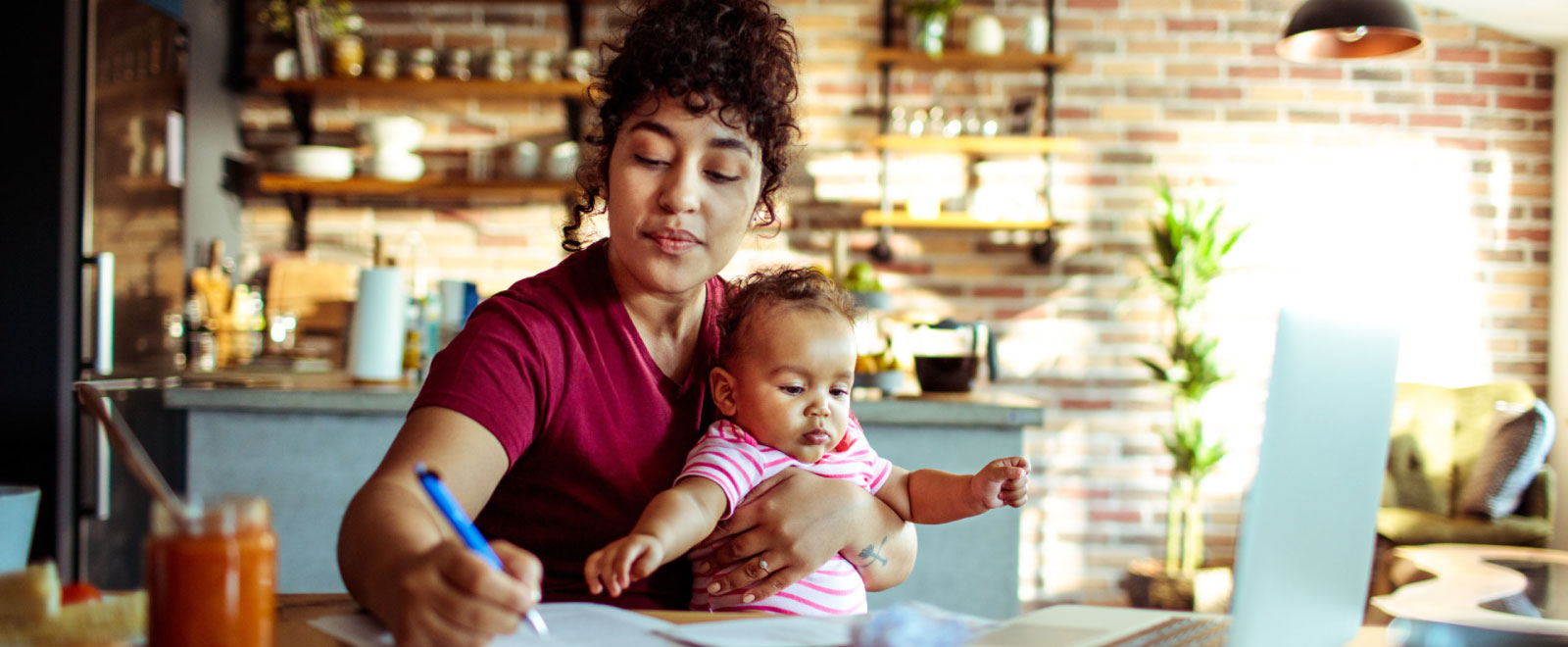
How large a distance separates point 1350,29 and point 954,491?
6.95ft

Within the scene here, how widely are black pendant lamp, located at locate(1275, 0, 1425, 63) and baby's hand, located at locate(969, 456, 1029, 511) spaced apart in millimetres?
2041

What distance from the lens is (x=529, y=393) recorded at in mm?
1139

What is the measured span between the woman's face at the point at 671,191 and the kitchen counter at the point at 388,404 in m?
1.32

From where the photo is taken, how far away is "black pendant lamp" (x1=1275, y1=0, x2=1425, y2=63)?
2.68 metres

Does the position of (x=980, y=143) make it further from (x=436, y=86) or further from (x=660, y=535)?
(x=660, y=535)

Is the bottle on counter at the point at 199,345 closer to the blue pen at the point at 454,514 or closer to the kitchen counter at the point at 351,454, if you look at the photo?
the kitchen counter at the point at 351,454

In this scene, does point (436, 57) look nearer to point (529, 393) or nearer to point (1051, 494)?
point (1051, 494)

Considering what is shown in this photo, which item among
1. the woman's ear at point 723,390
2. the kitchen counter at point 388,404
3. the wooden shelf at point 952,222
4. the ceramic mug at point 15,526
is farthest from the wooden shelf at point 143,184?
the wooden shelf at point 952,222

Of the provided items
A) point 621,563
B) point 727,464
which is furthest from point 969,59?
point 621,563

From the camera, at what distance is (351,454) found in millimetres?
2627

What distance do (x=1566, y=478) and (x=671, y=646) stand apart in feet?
14.9

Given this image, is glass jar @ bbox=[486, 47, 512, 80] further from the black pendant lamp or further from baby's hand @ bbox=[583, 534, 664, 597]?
baby's hand @ bbox=[583, 534, 664, 597]

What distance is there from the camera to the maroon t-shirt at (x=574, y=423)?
3.74ft

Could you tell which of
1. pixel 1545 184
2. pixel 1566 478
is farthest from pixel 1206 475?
pixel 1545 184
